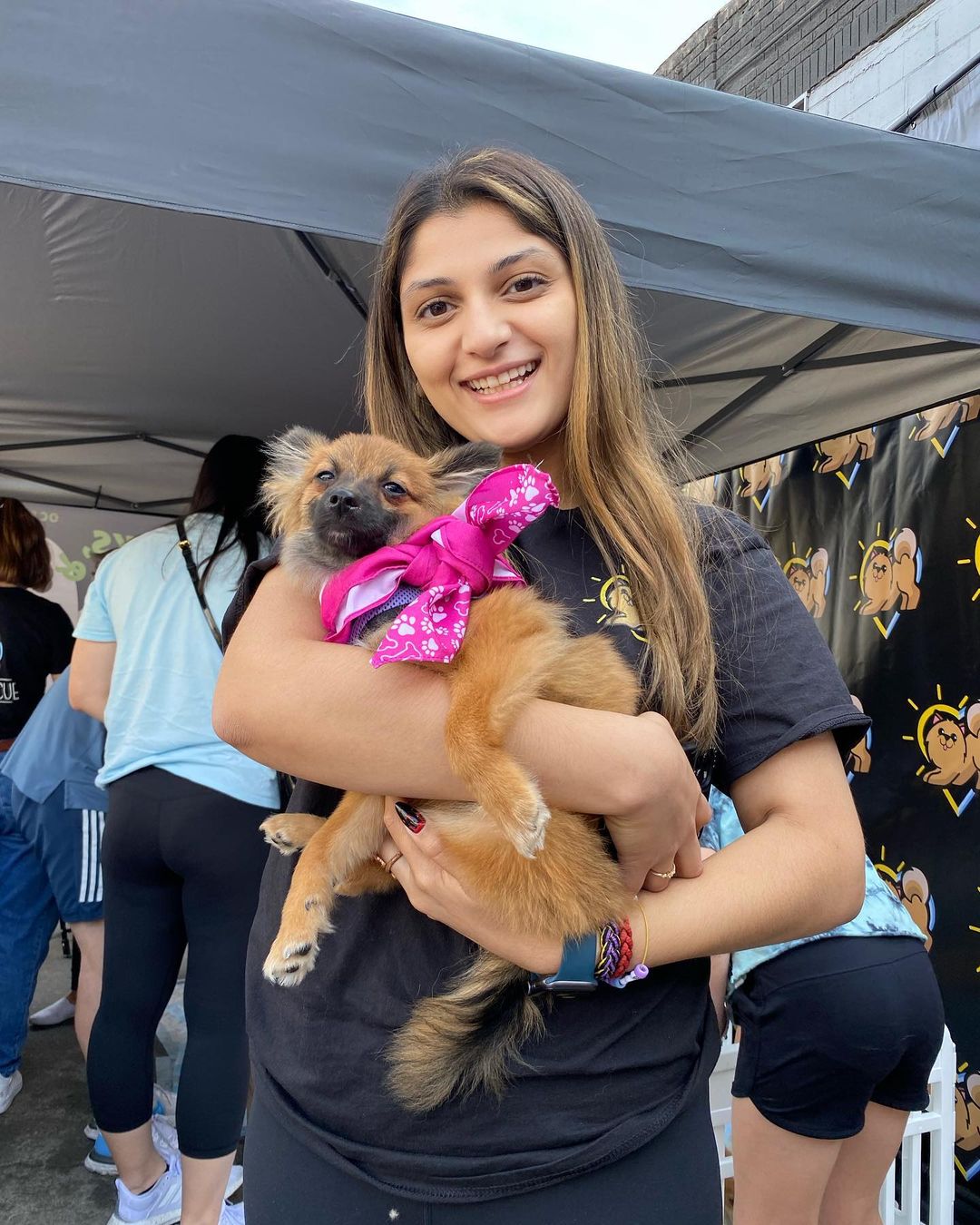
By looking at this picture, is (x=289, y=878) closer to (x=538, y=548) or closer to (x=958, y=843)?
(x=538, y=548)

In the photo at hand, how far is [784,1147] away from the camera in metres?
2.02

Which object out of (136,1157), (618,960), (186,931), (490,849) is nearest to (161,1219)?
(136,1157)

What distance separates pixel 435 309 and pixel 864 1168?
2454 mm

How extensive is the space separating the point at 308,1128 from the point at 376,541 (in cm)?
110

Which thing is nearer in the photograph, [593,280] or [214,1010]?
[593,280]

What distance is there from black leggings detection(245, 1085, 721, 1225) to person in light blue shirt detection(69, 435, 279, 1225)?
1496mm

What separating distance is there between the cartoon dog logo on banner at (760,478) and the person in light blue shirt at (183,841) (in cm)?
292

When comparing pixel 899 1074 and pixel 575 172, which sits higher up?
pixel 575 172

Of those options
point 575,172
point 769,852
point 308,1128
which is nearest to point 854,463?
point 575,172

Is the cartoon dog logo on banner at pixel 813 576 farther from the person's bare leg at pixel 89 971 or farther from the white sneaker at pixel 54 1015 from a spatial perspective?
the white sneaker at pixel 54 1015

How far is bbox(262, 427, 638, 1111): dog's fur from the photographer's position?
3.27ft

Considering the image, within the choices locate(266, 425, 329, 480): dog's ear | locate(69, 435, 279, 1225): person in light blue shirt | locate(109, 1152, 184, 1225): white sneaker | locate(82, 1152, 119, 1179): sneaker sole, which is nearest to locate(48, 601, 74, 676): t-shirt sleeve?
locate(69, 435, 279, 1225): person in light blue shirt

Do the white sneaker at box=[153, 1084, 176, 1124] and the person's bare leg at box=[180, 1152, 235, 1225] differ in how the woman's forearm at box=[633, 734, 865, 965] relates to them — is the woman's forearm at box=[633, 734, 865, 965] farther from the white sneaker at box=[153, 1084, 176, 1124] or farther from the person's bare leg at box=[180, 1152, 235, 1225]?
the white sneaker at box=[153, 1084, 176, 1124]

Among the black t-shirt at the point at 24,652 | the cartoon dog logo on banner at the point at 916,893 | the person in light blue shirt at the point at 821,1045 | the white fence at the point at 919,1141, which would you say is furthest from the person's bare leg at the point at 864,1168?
the black t-shirt at the point at 24,652
